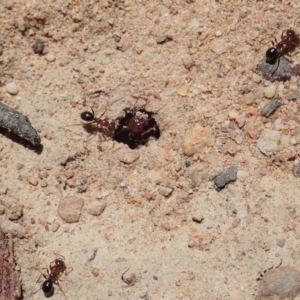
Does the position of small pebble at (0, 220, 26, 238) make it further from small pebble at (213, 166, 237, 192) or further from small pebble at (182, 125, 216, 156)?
small pebble at (213, 166, 237, 192)

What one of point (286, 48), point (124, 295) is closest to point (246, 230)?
point (124, 295)

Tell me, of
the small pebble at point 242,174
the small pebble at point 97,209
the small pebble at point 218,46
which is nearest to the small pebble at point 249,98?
the small pebble at point 218,46

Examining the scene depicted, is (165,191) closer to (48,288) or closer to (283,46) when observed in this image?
(48,288)

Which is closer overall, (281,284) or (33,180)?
(281,284)

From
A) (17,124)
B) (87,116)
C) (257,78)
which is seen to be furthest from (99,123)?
(257,78)

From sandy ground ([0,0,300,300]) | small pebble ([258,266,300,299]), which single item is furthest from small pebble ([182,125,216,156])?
small pebble ([258,266,300,299])
